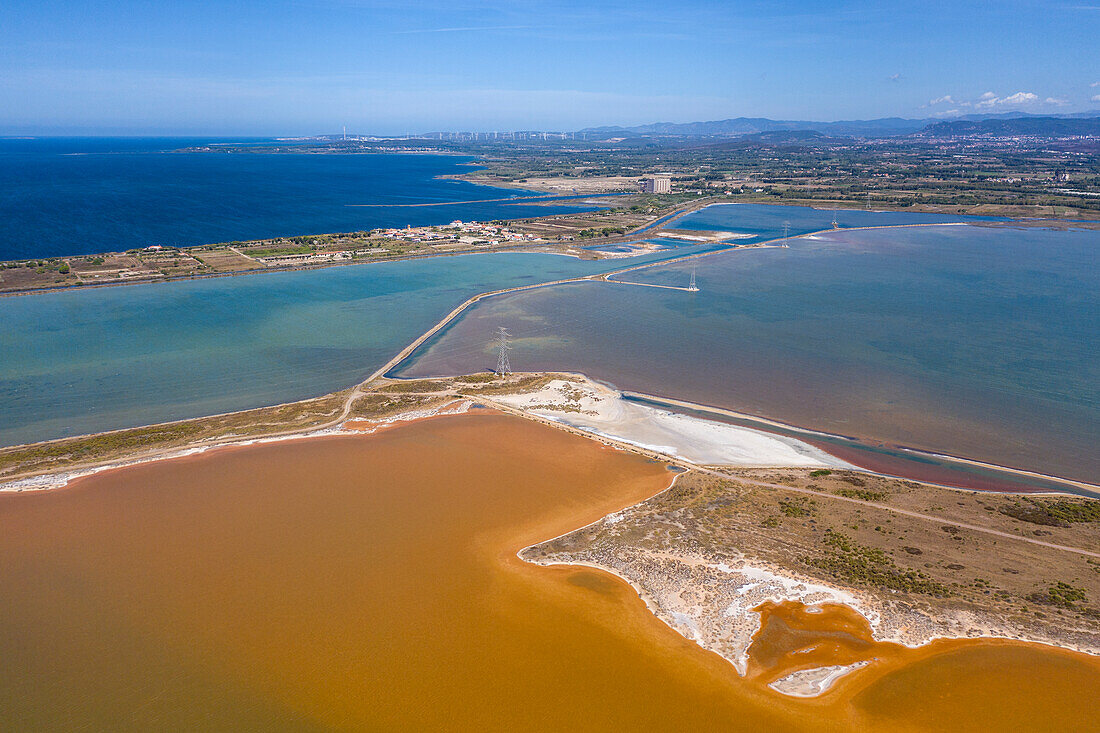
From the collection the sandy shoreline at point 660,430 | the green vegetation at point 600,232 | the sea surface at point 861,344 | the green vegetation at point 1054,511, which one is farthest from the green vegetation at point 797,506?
the green vegetation at point 600,232

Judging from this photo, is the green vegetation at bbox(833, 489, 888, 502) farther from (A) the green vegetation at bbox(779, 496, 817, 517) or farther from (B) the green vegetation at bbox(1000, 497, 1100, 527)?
(B) the green vegetation at bbox(1000, 497, 1100, 527)

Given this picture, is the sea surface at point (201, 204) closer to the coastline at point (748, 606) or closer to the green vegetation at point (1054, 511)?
the coastline at point (748, 606)

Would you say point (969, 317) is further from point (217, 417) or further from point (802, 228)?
point (217, 417)

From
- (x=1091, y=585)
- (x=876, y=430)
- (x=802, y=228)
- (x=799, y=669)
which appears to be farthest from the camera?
(x=802, y=228)

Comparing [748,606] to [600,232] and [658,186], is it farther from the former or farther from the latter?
[658,186]

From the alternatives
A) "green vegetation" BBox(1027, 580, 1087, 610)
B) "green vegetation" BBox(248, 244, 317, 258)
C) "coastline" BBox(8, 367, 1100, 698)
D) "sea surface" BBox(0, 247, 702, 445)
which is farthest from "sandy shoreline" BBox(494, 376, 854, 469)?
"green vegetation" BBox(248, 244, 317, 258)

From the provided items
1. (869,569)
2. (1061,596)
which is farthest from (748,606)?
(1061,596)

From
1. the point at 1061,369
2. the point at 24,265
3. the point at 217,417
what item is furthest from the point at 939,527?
the point at 24,265
